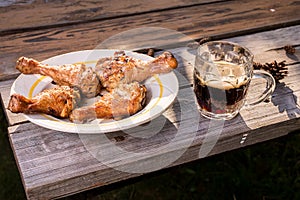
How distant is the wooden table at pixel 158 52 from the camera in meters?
0.97

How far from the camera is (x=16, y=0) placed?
6.20 ft

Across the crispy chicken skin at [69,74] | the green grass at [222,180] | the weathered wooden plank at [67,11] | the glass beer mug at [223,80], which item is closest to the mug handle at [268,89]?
the glass beer mug at [223,80]

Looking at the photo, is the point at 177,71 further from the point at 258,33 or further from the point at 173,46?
the point at 258,33

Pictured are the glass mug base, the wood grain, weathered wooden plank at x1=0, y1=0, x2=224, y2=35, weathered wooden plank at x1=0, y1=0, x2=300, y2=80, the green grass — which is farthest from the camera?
the green grass

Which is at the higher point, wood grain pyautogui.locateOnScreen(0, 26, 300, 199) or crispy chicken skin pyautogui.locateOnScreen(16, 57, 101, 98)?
crispy chicken skin pyautogui.locateOnScreen(16, 57, 101, 98)

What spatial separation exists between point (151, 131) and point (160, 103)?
7 centimetres

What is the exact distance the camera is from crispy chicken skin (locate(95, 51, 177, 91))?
44.5 inches

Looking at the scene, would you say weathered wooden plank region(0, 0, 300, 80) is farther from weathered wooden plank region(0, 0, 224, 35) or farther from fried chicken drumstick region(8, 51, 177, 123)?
fried chicken drumstick region(8, 51, 177, 123)

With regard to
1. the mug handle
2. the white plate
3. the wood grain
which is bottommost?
the wood grain

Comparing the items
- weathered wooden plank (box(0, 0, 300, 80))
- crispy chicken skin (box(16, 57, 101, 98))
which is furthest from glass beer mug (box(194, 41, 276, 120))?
weathered wooden plank (box(0, 0, 300, 80))

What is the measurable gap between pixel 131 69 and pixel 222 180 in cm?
89

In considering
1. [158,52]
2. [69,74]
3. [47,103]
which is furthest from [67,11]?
[47,103]

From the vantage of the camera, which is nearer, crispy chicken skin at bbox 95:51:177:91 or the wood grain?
Answer: the wood grain

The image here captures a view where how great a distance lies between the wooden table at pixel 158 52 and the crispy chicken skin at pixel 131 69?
4.2 inches
